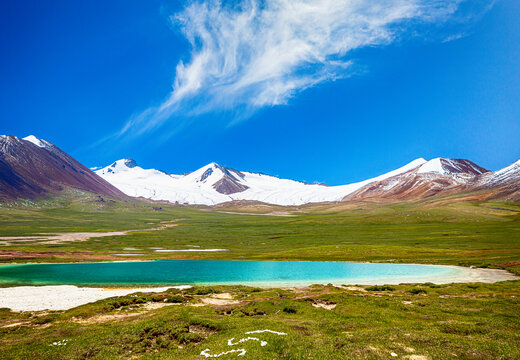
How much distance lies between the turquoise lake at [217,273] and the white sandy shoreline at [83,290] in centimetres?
67

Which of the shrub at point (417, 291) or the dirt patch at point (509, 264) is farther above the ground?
the dirt patch at point (509, 264)

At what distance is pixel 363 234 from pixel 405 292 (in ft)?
375

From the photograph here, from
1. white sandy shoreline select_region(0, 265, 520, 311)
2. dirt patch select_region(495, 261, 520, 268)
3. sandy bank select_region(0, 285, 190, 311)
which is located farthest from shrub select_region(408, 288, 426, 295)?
sandy bank select_region(0, 285, 190, 311)

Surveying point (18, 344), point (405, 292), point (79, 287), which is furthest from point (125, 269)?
point (405, 292)

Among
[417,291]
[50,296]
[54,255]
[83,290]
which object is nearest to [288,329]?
[417,291]

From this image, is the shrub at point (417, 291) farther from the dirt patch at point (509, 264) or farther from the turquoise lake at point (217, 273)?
the dirt patch at point (509, 264)

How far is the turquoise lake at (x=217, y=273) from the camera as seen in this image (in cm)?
5884

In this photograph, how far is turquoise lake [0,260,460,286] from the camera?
58844mm

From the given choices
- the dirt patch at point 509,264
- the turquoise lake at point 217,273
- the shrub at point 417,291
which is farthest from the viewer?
the dirt patch at point 509,264

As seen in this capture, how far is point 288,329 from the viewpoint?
2420cm

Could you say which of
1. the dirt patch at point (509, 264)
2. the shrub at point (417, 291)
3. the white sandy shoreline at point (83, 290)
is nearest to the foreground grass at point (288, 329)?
the white sandy shoreline at point (83, 290)

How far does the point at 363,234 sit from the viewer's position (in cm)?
15312

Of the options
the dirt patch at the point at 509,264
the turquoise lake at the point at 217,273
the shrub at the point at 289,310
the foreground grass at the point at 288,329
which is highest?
the foreground grass at the point at 288,329

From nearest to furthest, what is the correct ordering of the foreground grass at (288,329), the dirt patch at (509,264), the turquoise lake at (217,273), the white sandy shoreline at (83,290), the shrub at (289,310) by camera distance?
the foreground grass at (288,329) < the shrub at (289,310) < the white sandy shoreline at (83,290) < the turquoise lake at (217,273) < the dirt patch at (509,264)
